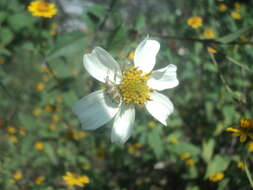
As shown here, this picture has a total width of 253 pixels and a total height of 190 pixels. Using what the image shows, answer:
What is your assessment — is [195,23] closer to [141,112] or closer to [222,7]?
[222,7]

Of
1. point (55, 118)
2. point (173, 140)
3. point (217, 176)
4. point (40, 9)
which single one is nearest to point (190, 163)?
point (173, 140)

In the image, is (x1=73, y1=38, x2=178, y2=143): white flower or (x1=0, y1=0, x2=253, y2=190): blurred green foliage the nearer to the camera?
(x1=73, y1=38, x2=178, y2=143): white flower

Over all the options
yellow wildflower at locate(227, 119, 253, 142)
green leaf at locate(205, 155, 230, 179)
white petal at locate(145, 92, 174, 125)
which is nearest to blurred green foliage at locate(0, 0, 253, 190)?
green leaf at locate(205, 155, 230, 179)

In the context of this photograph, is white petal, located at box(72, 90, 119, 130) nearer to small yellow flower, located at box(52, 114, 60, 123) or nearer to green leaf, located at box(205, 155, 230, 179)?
green leaf, located at box(205, 155, 230, 179)

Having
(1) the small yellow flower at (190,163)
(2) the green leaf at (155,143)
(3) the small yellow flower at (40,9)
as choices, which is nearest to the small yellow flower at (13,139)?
(3) the small yellow flower at (40,9)

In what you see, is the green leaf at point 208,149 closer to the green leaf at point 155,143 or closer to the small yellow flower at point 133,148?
the green leaf at point 155,143
